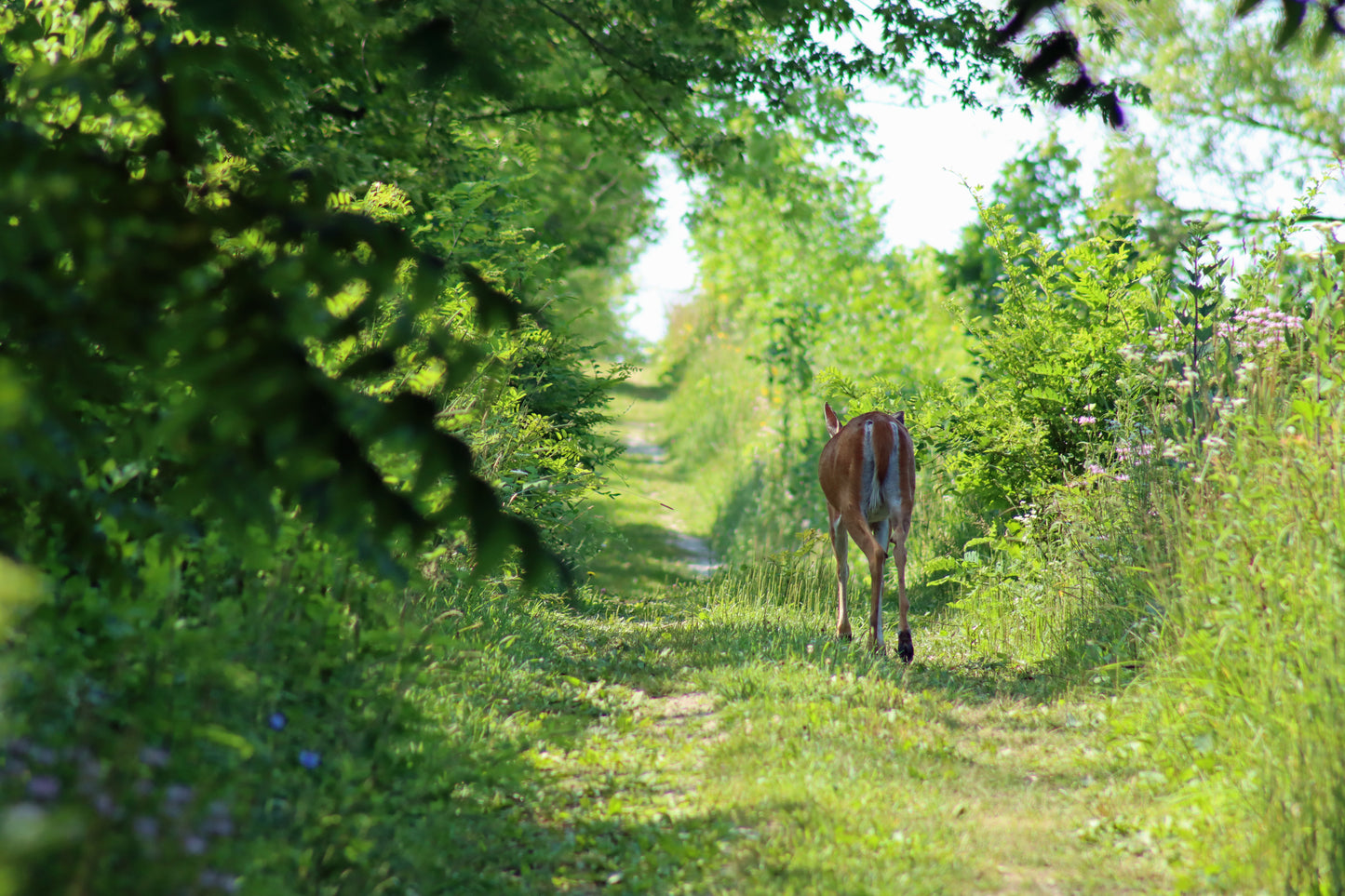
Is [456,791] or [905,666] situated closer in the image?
[456,791]

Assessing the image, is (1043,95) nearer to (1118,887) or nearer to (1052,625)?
(1052,625)

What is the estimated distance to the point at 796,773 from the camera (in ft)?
14.7

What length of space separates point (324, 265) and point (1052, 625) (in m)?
5.61

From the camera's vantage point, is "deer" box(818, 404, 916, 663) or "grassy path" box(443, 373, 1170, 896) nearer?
"grassy path" box(443, 373, 1170, 896)

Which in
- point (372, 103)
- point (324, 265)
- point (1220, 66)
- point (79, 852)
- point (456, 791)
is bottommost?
point (456, 791)

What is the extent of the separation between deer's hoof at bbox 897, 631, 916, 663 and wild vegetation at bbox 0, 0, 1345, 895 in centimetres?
25

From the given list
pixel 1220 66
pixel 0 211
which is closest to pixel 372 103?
pixel 0 211

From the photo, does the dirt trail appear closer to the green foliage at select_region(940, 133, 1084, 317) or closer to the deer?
the deer

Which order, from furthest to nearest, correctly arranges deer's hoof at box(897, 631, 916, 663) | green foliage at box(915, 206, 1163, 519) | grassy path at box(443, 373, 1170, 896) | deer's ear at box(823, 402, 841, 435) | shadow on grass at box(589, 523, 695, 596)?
shadow on grass at box(589, 523, 695, 596)
deer's ear at box(823, 402, 841, 435)
green foliage at box(915, 206, 1163, 519)
deer's hoof at box(897, 631, 916, 663)
grassy path at box(443, 373, 1170, 896)

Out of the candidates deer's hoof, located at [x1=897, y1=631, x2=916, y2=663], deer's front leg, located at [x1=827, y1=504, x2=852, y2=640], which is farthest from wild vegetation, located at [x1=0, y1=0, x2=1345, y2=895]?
deer's front leg, located at [x1=827, y1=504, x2=852, y2=640]

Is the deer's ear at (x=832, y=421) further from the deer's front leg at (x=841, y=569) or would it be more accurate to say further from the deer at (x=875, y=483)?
the deer at (x=875, y=483)

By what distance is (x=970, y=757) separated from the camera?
4965 mm

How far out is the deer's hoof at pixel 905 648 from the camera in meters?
6.91

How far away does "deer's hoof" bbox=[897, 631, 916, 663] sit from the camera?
6914 millimetres
